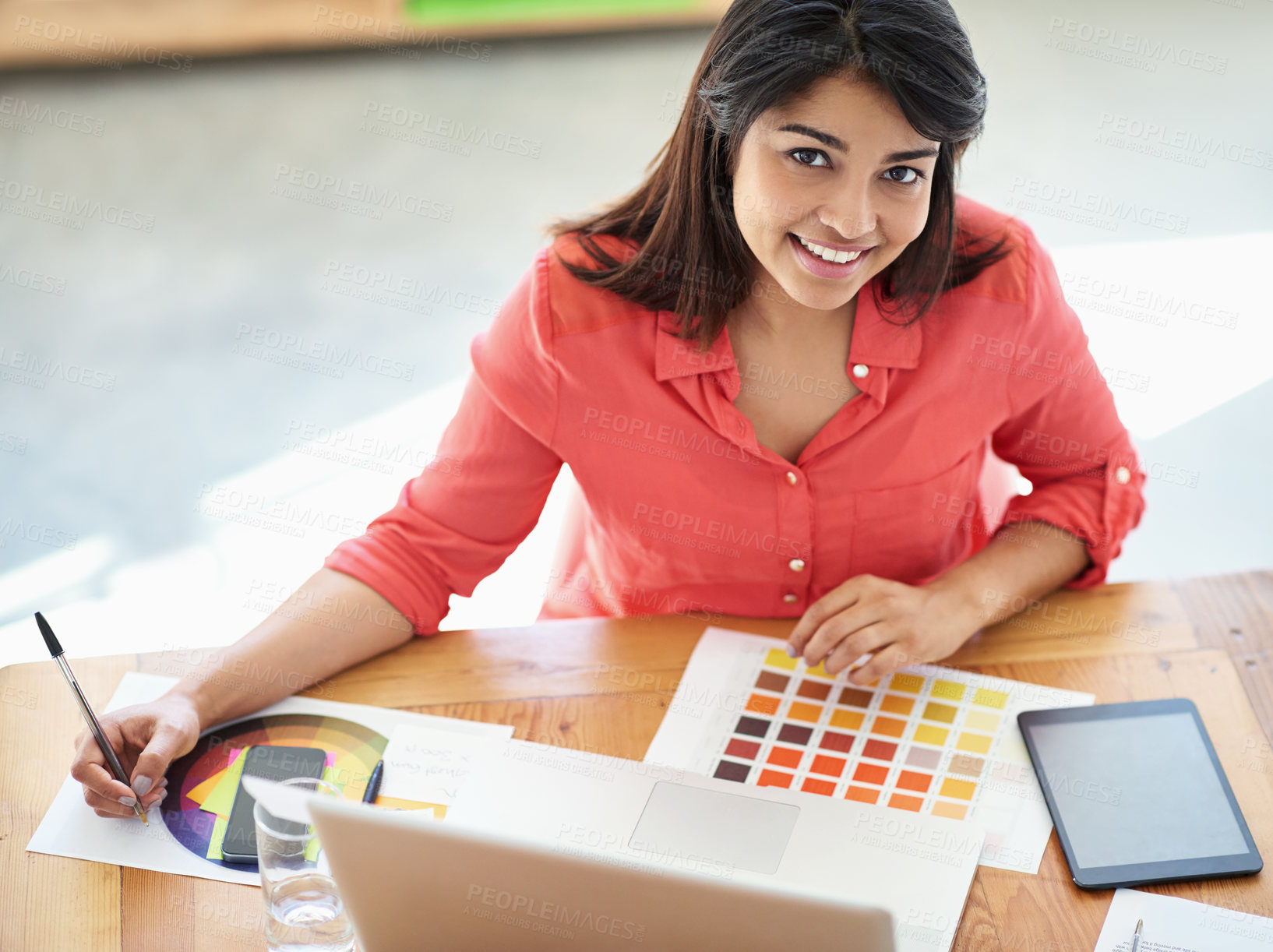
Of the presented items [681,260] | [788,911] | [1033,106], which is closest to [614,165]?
[1033,106]

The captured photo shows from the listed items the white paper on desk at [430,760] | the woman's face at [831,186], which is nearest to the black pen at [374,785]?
the white paper on desk at [430,760]

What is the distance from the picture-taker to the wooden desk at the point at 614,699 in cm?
116

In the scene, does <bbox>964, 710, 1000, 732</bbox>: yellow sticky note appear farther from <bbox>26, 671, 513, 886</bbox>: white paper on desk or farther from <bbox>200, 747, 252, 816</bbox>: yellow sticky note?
<bbox>200, 747, 252, 816</bbox>: yellow sticky note

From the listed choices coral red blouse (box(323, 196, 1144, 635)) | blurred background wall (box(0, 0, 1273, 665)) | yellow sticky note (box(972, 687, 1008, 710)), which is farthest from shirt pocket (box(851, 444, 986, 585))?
blurred background wall (box(0, 0, 1273, 665))

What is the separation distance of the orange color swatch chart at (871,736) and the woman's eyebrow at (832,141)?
555mm

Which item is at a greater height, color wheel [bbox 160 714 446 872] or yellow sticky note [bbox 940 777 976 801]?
color wheel [bbox 160 714 446 872]

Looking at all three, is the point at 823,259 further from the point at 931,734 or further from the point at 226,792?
the point at 226,792

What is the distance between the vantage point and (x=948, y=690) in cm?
139

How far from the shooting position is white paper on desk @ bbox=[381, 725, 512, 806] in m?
1.28

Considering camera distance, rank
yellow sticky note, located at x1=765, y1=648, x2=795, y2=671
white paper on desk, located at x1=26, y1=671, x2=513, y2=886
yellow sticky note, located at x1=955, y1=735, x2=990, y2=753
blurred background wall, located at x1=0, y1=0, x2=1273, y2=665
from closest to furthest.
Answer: white paper on desk, located at x1=26, y1=671, x2=513, y2=886, yellow sticky note, located at x1=955, y1=735, x2=990, y2=753, yellow sticky note, located at x1=765, y1=648, x2=795, y2=671, blurred background wall, located at x1=0, y1=0, x2=1273, y2=665

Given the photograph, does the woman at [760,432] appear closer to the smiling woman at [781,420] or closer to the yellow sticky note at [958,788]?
the smiling woman at [781,420]

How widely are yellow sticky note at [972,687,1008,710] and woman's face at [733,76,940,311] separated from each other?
45cm

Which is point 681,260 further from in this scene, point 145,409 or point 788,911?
point 145,409

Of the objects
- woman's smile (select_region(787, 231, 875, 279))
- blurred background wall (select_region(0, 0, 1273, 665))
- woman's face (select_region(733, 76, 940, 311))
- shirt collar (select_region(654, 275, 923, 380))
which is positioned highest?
woman's face (select_region(733, 76, 940, 311))
